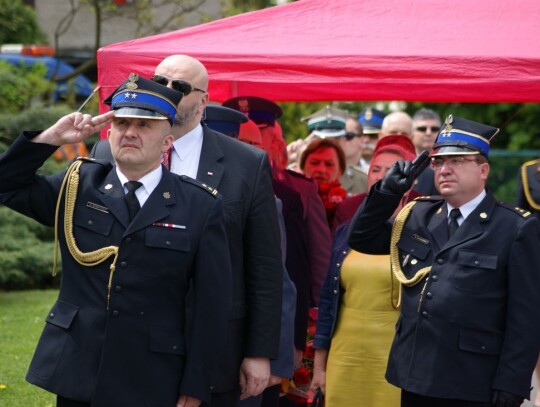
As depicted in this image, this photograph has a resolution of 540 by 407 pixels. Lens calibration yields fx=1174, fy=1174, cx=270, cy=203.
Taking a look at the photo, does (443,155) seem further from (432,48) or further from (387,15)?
(387,15)

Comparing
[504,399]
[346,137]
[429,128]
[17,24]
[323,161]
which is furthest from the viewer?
[17,24]

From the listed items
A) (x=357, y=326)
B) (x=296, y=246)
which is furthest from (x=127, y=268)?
(x=296, y=246)

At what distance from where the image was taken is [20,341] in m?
9.35

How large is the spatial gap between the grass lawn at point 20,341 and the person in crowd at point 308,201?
1.99 metres

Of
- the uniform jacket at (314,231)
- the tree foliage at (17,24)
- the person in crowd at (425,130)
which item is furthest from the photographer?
the tree foliage at (17,24)

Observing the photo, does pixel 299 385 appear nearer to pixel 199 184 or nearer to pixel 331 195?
pixel 331 195

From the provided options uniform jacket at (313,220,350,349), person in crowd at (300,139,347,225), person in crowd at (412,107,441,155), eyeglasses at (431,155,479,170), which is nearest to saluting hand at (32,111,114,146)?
eyeglasses at (431,155,479,170)

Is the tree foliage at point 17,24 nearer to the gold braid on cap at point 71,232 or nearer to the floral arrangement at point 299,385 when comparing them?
the floral arrangement at point 299,385

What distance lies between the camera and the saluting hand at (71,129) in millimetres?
4215

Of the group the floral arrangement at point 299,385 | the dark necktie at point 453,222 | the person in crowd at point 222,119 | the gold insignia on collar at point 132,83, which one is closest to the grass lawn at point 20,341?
the floral arrangement at point 299,385

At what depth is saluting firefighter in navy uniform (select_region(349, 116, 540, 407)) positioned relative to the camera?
16.6ft

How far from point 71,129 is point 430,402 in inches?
80.7

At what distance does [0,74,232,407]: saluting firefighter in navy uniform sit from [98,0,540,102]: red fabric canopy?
2.17 meters

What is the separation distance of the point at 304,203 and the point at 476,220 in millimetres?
1887
